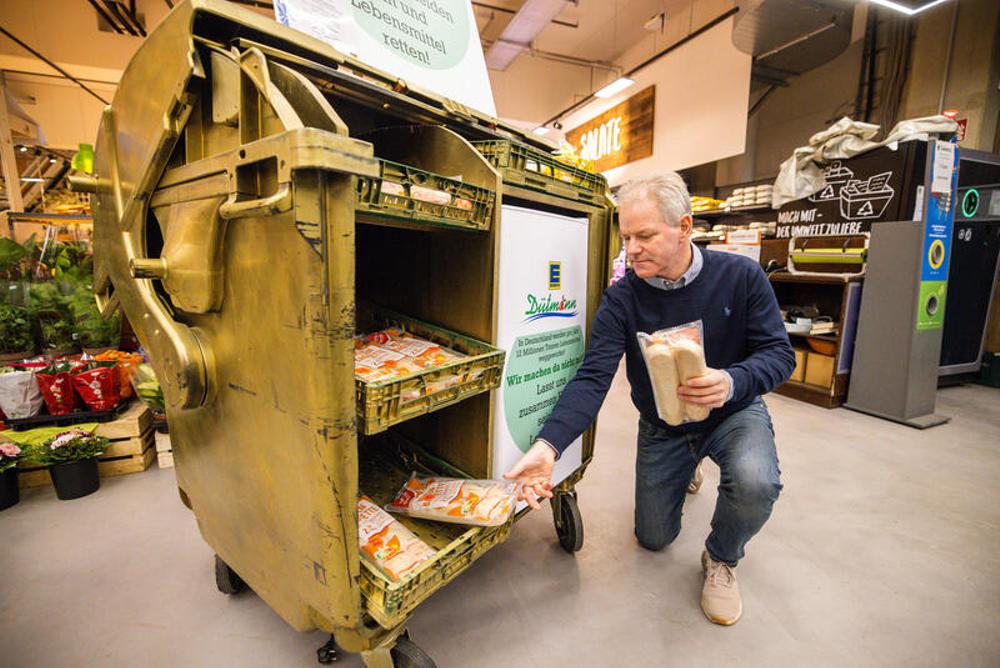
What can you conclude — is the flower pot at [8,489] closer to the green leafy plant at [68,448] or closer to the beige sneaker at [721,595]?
the green leafy plant at [68,448]

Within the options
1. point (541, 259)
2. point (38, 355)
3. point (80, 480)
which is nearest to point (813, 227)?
point (541, 259)

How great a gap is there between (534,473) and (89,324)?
282 cm

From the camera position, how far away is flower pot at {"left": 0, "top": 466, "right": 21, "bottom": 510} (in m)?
1.87

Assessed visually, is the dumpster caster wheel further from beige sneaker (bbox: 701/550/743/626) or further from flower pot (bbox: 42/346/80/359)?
flower pot (bbox: 42/346/80/359)

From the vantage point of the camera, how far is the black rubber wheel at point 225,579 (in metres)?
1.39

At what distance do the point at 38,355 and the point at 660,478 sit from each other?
139 inches

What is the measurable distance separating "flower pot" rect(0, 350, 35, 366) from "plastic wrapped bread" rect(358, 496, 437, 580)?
2.73 meters

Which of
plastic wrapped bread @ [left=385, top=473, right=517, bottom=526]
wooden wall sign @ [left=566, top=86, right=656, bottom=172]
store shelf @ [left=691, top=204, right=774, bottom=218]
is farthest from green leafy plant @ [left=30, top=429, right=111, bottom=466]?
wooden wall sign @ [left=566, top=86, right=656, bottom=172]

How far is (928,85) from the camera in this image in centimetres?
518

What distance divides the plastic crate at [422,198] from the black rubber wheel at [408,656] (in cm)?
96

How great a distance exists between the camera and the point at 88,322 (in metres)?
2.57

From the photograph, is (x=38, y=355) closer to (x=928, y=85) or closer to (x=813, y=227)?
(x=813, y=227)

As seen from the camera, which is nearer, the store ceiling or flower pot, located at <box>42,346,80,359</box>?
flower pot, located at <box>42,346,80,359</box>

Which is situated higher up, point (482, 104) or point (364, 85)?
point (482, 104)
